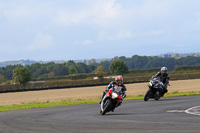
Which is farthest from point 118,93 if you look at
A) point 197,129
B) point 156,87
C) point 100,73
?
point 100,73

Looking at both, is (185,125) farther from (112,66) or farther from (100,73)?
(112,66)

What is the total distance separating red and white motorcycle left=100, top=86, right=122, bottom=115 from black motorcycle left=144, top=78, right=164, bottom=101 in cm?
857

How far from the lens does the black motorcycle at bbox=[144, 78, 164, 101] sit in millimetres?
26781

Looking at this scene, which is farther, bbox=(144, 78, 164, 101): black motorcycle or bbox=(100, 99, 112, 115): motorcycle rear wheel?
bbox=(144, 78, 164, 101): black motorcycle

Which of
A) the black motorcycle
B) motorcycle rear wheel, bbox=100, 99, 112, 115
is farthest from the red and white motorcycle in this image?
the black motorcycle

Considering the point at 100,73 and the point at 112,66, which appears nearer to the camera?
the point at 100,73

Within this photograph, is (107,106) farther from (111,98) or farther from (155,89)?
(155,89)

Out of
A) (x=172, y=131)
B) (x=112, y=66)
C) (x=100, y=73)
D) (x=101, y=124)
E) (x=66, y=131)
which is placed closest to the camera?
(x=172, y=131)

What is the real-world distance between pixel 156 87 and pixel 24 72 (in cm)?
10582

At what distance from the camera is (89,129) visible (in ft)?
41.2

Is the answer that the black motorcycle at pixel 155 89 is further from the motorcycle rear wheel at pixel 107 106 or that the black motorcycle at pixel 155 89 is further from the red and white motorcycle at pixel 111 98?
the motorcycle rear wheel at pixel 107 106

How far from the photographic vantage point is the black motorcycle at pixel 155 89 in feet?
87.9

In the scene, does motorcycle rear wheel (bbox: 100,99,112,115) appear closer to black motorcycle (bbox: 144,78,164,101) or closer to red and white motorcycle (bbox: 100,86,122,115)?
red and white motorcycle (bbox: 100,86,122,115)

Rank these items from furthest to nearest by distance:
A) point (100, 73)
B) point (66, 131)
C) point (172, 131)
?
1. point (100, 73)
2. point (66, 131)
3. point (172, 131)
